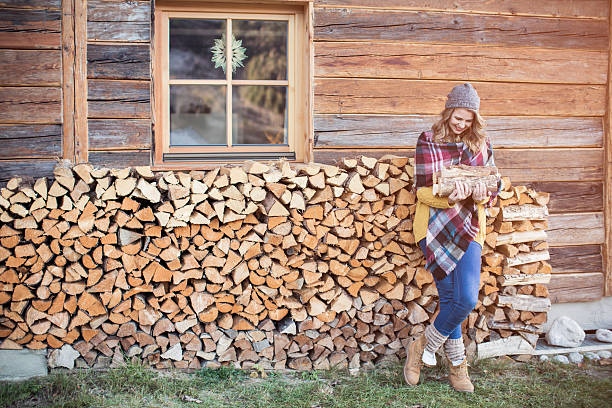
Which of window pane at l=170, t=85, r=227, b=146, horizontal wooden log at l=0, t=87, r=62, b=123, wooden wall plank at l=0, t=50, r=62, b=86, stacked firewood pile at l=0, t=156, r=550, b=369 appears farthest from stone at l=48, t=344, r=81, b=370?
window pane at l=170, t=85, r=227, b=146

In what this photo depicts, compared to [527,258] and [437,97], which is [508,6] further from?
[527,258]

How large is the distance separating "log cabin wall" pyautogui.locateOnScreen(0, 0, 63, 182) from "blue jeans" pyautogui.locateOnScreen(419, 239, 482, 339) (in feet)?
8.73

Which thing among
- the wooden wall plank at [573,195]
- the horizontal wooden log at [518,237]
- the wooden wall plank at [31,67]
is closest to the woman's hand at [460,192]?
the horizontal wooden log at [518,237]

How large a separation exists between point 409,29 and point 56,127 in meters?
2.52

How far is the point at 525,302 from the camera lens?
12.3ft

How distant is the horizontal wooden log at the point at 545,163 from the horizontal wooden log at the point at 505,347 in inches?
46.1

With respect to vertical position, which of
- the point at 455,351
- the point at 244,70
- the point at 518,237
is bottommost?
the point at 455,351

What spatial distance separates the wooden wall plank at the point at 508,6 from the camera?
154 inches

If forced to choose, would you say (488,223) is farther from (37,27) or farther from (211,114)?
(211,114)

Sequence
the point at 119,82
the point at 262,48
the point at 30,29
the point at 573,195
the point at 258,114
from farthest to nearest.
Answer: the point at 258,114 < the point at 262,48 < the point at 573,195 < the point at 119,82 < the point at 30,29

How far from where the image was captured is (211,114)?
7855 millimetres

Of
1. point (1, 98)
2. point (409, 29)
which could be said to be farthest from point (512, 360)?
point (1, 98)

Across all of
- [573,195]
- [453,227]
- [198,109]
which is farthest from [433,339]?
[198,109]

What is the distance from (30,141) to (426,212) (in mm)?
2573
